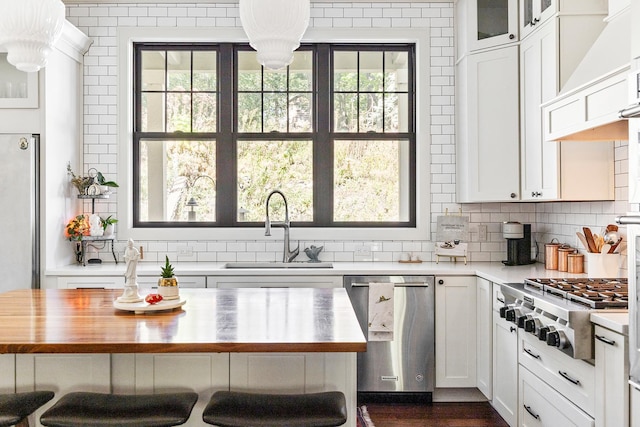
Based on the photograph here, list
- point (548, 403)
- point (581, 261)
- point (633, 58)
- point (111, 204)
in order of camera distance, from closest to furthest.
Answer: point (633, 58) → point (548, 403) → point (581, 261) → point (111, 204)

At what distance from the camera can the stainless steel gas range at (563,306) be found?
2.36 meters

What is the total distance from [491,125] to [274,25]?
7.42 feet

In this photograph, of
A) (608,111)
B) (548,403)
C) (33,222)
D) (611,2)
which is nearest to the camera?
(608,111)

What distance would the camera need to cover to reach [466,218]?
4.57m

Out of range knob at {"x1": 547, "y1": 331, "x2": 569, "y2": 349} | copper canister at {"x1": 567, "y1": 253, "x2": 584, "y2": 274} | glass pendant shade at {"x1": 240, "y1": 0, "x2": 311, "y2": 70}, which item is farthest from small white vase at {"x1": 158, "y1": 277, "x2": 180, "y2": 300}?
copper canister at {"x1": 567, "y1": 253, "x2": 584, "y2": 274}

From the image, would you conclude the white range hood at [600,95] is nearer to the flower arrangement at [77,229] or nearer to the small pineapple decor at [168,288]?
the small pineapple decor at [168,288]

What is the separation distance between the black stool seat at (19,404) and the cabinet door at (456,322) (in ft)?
8.88

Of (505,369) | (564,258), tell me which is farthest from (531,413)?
(564,258)

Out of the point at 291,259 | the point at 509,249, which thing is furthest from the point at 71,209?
the point at 509,249

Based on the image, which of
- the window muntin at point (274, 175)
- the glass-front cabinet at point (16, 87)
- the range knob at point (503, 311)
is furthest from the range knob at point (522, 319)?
the glass-front cabinet at point (16, 87)

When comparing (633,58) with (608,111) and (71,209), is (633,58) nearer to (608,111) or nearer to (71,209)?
(608,111)

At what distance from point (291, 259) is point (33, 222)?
194cm

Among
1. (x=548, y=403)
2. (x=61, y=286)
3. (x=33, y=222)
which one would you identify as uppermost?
(x=33, y=222)

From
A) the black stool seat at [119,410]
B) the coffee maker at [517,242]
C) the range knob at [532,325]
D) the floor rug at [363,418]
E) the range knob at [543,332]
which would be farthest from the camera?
the coffee maker at [517,242]
